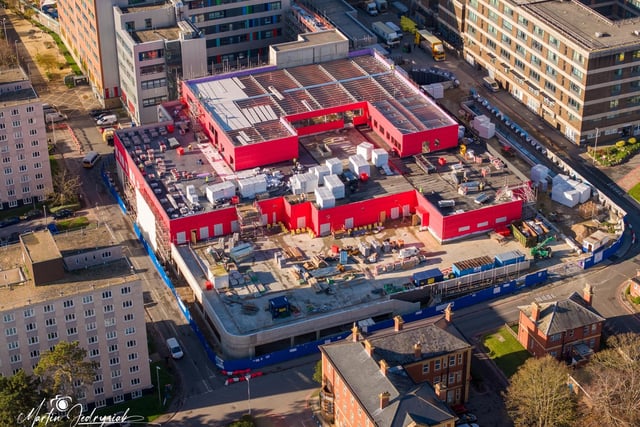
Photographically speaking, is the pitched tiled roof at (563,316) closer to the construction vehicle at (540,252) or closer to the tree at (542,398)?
the tree at (542,398)

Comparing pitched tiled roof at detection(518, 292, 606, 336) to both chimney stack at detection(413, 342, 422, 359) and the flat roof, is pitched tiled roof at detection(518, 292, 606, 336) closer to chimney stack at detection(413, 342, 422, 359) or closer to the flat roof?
chimney stack at detection(413, 342, 422, 359)

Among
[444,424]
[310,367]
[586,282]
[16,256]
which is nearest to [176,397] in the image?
[310,367]

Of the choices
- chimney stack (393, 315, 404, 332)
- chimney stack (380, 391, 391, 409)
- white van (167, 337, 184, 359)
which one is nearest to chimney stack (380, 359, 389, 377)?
chimney stack (380, 391, 391, 409)

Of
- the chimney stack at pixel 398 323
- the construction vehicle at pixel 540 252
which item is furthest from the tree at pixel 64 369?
the construction vehicle at pixel 540 252

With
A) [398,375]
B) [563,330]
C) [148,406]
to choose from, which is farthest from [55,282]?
[563,330]

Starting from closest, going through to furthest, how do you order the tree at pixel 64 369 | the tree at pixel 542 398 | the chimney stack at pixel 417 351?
the tree at pixel 64 369, the tree at pixel 542 398, the chimney stack at pixel 417 351
